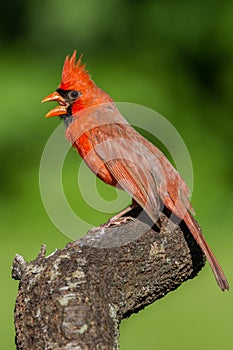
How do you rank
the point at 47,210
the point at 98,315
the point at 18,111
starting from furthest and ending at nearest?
the point at 18,111 → the point at 47,210 → the point at 98,315

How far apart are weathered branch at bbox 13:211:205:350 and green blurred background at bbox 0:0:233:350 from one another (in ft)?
9.48

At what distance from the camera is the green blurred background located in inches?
265

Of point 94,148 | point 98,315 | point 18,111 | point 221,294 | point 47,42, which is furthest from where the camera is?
point 47,42

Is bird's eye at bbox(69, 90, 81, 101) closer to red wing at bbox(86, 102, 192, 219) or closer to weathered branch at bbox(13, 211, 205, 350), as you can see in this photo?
red wing at bbox(86, 102, 192, 219)

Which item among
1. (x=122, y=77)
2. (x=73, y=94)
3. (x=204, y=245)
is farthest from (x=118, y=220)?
(x=122, y=77)

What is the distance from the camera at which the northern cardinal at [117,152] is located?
3.71 m

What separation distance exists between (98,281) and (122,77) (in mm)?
4165

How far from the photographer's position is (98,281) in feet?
10.1

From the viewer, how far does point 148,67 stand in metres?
7.19

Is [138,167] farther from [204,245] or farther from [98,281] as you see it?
[98,281]

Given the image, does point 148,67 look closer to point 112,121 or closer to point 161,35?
point 161,35

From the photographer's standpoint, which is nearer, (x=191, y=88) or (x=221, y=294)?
(x=221, y=294)

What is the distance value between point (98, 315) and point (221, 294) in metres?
2.92

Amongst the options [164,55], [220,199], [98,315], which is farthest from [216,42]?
[98,315]
